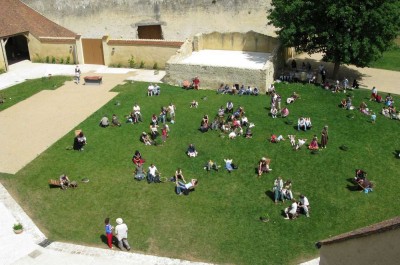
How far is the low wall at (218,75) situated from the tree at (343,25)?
11.1ft

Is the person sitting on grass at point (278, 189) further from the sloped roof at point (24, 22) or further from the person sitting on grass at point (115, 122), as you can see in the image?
the sloped roof at point (24, 22)

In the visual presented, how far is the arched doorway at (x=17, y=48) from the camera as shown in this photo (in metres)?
39.8

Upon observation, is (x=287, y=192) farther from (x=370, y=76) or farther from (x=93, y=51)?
(x=93, y=51)

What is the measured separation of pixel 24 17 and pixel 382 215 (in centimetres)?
3303

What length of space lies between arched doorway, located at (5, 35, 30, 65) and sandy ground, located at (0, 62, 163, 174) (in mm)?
2745

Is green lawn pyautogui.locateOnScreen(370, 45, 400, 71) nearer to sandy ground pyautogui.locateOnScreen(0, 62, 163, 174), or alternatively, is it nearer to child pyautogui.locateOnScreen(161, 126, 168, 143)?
sandy ground pyautogui.locateOnScreen(0, 62, 163, 174)

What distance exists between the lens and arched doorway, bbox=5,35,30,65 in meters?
39.8

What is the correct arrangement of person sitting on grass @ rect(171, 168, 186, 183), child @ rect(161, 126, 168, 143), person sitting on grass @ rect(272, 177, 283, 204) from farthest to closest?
1. child @ rect(161, 126, 168, 143)
2. person sitting on grass @ rect(171, 168, 186, 183)
3. person sitting on grass @ rect(272, 177, 283, 204)

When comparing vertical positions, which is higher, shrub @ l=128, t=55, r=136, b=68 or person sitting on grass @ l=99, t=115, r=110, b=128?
shrub @ l=128, t=55, r=136, b=68

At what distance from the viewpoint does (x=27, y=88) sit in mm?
32750

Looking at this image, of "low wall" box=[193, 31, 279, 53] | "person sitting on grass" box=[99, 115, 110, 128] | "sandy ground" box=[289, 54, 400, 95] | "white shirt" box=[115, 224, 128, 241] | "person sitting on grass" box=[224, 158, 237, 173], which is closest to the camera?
"white shirt" box=[115, 224, 128, 241]

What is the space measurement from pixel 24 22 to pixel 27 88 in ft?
27.2

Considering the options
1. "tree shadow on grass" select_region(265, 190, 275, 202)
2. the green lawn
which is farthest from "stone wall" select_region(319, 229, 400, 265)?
the green lawn

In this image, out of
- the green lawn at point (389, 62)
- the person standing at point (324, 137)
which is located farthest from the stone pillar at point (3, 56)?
the green lawn at point (389, 62)
